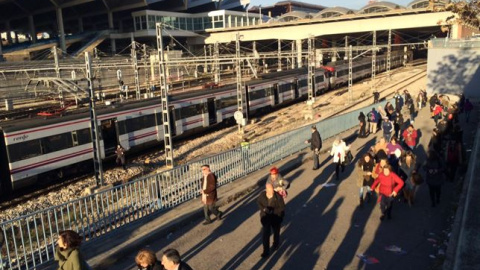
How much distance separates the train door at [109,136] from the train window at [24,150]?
3567 millimetres

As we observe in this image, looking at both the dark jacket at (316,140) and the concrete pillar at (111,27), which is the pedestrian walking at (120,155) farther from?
the concrete pillar at (111,27)

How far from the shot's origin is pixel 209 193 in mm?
9555

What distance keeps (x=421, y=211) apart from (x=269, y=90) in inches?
953

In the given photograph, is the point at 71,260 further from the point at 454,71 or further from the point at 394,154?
the point at 454,71

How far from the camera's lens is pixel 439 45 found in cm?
3475

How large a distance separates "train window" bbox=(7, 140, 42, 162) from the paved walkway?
7.97m

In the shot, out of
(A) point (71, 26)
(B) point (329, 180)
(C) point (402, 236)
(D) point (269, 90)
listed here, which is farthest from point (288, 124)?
(A) point (71, 26)

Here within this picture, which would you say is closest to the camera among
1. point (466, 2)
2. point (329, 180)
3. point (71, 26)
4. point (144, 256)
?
point (144, 256)

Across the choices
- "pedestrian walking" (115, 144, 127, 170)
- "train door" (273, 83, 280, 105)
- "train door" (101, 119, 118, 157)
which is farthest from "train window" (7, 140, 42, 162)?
"train door" (273, 83, 280, 105)

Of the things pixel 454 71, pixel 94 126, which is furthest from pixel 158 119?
pixel 454 71

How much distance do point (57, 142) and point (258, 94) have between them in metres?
18.0

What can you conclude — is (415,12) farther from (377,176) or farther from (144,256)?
(144,256)

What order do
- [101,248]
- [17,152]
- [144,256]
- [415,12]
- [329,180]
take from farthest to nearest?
[415,12] < [17,152] < [329,180] < [101,248] < [144,256]

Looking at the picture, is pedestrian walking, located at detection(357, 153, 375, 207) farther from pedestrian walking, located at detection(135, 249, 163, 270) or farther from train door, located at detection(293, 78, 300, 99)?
train door, located at detection(293, 78, 300, 99)
